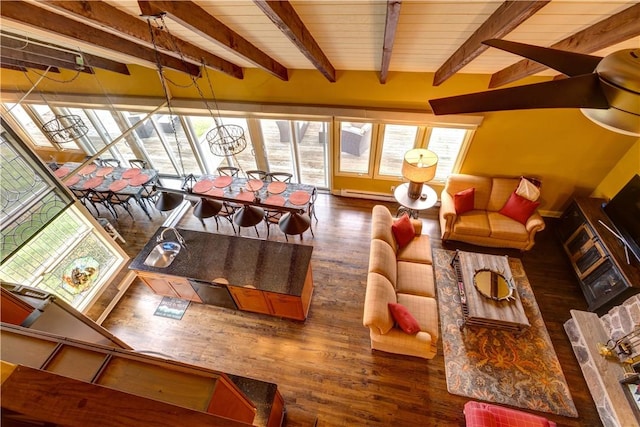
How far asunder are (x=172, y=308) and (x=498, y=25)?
527 centimetres

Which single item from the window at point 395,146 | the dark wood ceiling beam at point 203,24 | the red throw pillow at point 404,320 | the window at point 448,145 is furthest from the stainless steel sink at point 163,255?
the window at point 448,145

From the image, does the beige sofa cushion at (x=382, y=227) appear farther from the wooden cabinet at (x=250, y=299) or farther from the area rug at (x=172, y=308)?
the area rug at (x=172, y=308)

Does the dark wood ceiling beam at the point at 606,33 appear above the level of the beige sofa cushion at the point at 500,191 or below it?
below

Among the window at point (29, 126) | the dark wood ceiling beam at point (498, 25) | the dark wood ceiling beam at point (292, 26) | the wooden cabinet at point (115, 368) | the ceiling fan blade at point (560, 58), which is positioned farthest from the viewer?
the window at point (29, 126)

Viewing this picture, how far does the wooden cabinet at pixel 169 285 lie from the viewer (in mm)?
3859

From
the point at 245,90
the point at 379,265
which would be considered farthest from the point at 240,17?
the point at 379,265

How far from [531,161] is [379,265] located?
3.54m

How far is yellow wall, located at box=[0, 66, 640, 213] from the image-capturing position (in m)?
4.36

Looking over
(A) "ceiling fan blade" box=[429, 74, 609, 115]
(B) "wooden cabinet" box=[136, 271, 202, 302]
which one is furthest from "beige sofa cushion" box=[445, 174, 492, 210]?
(B) "wooden cabinet" box=[136, 271, 202, 302]

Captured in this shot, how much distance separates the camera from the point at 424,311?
357 centimetres

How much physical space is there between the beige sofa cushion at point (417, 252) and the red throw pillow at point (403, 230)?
0.32ft

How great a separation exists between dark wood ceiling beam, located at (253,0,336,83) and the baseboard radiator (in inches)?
122

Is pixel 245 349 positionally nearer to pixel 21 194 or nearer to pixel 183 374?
pixel 183 374

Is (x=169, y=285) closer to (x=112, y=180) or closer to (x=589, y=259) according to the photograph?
(x=112, y=180)
